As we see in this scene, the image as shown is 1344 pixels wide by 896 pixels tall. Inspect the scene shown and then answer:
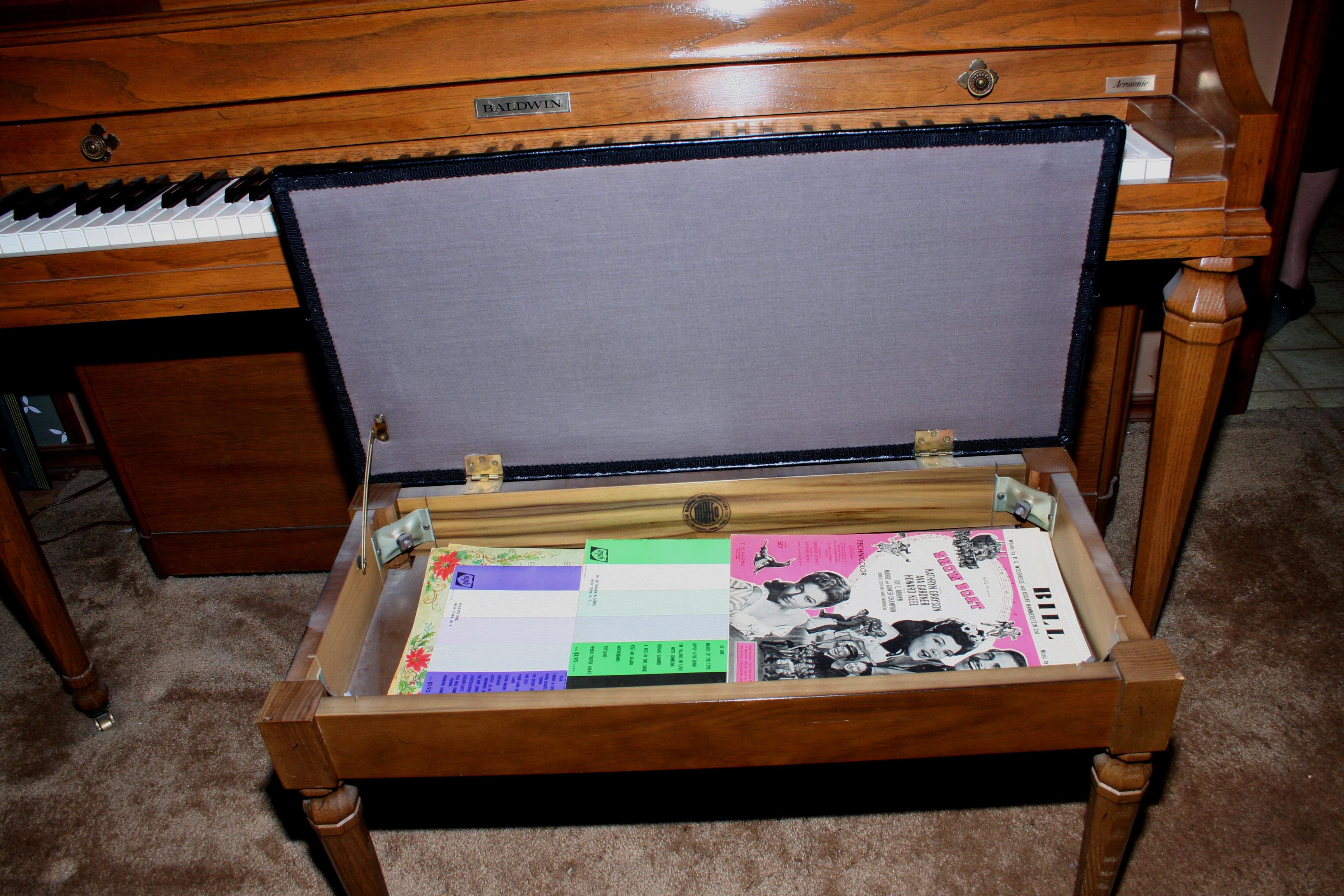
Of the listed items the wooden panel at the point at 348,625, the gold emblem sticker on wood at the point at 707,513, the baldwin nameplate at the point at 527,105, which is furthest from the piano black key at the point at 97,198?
the gold emblem sticker on wood at the point at 707,513

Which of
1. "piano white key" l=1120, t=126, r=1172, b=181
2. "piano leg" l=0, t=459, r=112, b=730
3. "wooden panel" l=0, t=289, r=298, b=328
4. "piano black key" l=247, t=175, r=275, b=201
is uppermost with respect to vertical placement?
"piano black key" l=247, t=175, r=275, b=201

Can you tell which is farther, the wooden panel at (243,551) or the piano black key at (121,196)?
the wooden panel at (243,551)

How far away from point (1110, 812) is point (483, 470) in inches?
30.0

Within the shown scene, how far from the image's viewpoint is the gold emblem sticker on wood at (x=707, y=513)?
3.82 ft

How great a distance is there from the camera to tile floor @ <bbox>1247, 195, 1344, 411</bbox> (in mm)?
2188

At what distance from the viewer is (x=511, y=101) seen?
129 centimetres

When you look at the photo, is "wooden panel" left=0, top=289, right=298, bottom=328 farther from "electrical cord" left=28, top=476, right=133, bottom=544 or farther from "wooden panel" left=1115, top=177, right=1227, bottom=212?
"wooden panel" left=1115, top=177, right=1227, bottom=212

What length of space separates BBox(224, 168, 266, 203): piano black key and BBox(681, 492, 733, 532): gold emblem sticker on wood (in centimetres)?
68

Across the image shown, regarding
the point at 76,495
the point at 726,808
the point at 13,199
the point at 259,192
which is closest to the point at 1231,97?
the point at 726,808

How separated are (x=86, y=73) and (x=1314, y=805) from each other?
1850mm

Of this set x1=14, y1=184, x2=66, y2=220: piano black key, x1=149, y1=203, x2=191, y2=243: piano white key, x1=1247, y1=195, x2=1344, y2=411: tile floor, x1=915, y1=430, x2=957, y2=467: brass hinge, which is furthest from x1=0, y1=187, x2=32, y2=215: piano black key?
x1=1247, y1=195, x2=1344, y2=411: tile floor

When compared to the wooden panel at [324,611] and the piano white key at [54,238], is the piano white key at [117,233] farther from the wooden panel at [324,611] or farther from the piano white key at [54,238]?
the wooden panel at [324,611]

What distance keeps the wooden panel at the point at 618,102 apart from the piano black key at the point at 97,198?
0.17 ft

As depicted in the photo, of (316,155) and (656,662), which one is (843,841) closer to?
(656,662)
